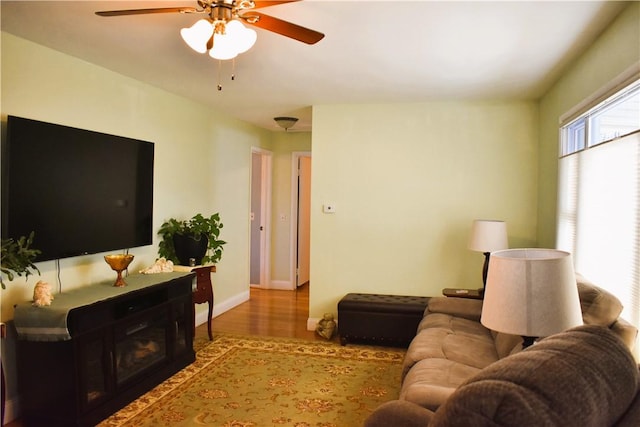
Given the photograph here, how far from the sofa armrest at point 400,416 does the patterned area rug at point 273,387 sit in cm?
124

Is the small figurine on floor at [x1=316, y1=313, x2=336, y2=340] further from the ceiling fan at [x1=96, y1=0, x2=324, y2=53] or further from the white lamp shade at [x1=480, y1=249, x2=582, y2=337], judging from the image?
the ceiling fan at [x1=96, y1=0, x2=324, y2=53]

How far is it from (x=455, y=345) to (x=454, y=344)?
0.05 ft

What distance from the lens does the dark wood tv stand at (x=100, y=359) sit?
2592 mm

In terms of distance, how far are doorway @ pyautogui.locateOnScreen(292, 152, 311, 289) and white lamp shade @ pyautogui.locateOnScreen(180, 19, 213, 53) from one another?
4.73 m

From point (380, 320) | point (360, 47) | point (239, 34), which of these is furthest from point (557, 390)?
point (380, 320)

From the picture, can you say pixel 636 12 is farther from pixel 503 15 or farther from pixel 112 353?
pixel 112 353

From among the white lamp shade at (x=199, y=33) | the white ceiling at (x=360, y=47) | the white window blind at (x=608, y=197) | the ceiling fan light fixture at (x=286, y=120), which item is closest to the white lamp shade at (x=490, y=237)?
the white window blind at (x=608, y=197)

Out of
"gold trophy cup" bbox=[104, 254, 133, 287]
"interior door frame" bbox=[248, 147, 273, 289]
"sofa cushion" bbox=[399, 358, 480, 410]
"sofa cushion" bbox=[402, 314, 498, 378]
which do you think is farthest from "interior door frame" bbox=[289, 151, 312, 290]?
"sofa cushion" bbox=[399, 358, 480, 410]

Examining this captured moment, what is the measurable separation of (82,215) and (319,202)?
7.84ft

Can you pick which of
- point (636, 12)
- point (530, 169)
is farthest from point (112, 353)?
point (530, 169)

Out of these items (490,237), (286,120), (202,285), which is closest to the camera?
(490,237)

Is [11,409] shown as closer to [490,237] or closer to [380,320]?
[380,320]

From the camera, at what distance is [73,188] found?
2.99 m

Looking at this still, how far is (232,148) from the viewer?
5.55 meters
